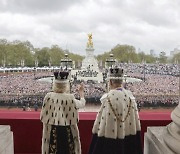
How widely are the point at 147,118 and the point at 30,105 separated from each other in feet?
55.2

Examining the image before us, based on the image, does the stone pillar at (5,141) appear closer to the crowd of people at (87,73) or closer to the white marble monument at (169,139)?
the white marble monument at (169,139)

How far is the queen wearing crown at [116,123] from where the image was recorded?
3.98 m

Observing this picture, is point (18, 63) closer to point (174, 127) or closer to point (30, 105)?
point (30, 105)

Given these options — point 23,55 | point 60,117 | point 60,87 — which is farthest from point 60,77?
point 23,55

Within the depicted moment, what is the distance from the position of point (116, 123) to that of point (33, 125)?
71.2 inches

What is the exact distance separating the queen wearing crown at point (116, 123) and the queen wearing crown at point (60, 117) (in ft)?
1.14

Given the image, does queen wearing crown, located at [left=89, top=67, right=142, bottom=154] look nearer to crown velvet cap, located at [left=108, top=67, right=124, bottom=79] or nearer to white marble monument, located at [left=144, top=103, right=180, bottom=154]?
crown velvet cap, located at [left=108, top=67, right=124, bottom=79]

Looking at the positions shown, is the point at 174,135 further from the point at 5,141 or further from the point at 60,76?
the point at 5,141

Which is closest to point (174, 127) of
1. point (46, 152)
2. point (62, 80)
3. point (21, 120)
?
point (62, 80)

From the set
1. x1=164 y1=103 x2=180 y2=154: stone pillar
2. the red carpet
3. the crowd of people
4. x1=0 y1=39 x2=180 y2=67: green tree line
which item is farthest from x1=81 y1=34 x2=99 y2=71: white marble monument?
x1=164 y1=103 x2=180 y2=154: stone pillar

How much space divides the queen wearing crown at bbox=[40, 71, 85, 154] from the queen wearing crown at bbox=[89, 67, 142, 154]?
0.35 metres

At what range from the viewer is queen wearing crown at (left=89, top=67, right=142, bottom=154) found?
3.98 m

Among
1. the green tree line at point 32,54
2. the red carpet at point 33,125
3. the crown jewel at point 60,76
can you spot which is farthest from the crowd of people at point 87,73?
the crown jewel at point 60,76

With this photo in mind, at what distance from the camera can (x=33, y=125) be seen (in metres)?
5.25
